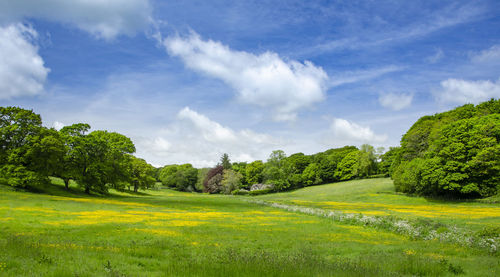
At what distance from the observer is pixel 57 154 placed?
153ft

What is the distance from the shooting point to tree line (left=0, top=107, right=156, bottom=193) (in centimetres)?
4306


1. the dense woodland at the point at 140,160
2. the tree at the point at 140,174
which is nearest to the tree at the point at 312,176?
the dense woodland at the point at 140,160

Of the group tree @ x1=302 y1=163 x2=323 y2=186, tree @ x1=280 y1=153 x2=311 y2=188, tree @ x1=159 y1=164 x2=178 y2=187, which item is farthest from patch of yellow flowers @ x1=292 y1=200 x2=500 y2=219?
tree @ x1=159 y1=164 x2=178 y2=187

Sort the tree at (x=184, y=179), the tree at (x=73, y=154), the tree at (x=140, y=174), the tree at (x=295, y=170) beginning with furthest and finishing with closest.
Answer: the tree at (x=184, y=179)
the tree at (x=295, y=170)
the tree at (x=140, y=174)
the tree at (x=73, y=154)

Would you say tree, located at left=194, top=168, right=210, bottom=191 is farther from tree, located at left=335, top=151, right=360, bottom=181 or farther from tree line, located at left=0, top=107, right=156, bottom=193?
tree line, located at left=0, top=107, right=156, bottom=193

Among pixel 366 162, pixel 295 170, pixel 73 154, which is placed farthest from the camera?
pixel 295 170

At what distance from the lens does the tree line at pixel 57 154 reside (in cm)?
4306

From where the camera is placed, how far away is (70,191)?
177 ft

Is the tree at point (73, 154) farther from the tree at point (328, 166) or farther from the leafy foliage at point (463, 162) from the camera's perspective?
the tree at point (328, 166)

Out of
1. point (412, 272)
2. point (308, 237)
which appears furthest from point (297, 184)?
point (412, 272)

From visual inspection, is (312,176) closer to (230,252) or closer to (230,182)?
(230,182)

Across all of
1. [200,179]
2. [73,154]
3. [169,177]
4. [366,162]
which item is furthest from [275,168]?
[73,154]

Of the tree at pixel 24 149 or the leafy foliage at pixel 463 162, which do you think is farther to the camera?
the leafy foliage at pixel 463 162

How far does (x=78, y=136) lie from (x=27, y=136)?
39.9 feet
